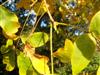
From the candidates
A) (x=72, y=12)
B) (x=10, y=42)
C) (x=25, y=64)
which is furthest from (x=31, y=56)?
(x=72, y=12)

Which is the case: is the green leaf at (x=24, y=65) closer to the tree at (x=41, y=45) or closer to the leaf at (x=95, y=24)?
the tree at (x=41, y=45)

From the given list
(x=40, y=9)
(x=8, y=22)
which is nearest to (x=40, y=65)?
(x=8, y=22)

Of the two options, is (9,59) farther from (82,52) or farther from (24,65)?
(82,52)

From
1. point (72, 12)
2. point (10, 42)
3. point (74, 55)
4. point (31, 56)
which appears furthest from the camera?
point (72, 12)

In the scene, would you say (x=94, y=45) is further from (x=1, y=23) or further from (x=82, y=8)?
(x=82, y=8)

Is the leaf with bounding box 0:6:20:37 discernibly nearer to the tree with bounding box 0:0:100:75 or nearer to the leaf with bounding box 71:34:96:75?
the tree with bounding box 0:0:100:75

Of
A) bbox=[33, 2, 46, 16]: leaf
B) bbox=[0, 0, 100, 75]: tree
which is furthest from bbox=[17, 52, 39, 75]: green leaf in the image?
bbox=[33, 2, 46, 16]: leaf
